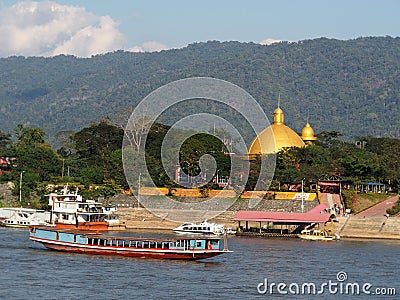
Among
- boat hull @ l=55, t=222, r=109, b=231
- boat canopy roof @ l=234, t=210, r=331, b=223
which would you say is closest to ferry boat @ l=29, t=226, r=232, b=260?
boat hull @ l=55, t=222, r=109, b=231

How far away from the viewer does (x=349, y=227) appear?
62031 millimetres

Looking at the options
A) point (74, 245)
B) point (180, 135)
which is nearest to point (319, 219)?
point (74, 245)

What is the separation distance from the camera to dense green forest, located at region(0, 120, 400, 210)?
74.6m

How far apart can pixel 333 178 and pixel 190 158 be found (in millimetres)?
11968

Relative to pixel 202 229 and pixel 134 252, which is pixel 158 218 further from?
pixel 134 252

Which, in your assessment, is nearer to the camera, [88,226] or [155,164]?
[88,226]

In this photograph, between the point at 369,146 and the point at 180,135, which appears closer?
the point at 180,135

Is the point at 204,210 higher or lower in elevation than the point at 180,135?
lower

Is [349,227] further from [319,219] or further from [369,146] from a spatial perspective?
[369,146]

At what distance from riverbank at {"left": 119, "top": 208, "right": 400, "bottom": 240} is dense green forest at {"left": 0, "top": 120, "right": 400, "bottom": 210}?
232 inches

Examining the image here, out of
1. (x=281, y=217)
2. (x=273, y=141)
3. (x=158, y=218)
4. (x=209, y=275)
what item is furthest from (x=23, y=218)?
(x=209, y=275)

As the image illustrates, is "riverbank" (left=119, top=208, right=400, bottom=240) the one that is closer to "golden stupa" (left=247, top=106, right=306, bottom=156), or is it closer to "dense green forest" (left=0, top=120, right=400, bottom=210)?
"dense green forest" (left=0, top=120, right=400, bottom=210)

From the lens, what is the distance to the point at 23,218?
2559 inches

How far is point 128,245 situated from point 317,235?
58.6 feet
